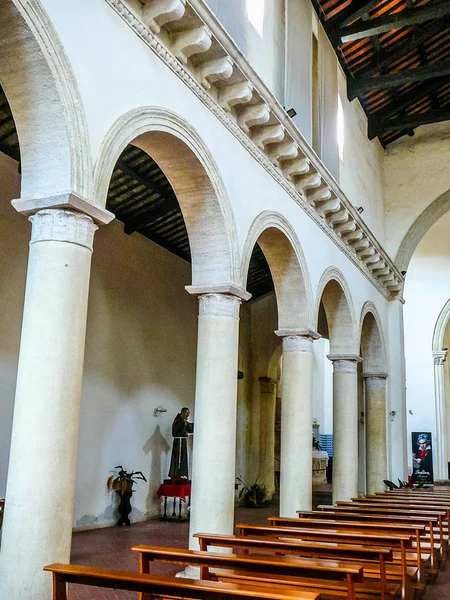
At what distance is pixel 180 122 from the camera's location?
6.95m

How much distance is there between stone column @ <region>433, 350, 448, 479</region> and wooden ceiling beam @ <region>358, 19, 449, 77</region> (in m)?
13.2

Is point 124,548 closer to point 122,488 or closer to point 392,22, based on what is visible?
point 122,488

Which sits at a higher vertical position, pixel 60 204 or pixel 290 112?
pixel 290 112

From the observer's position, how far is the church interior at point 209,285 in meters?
4.93

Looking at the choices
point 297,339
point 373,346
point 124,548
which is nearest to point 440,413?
point 373,346

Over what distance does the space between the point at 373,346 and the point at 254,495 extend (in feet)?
15.8

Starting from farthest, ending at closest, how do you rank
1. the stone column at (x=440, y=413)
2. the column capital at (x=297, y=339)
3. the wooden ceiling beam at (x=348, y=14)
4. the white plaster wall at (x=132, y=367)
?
→ the stone column at (x=440, y=413) → the wooden ceiling beam at (x=348, y=14) → the white plaster wall at (x=132, y=367) → the column capital at (x=297, y=339)

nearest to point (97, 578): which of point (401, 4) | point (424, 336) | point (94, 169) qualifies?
point (94, 169)

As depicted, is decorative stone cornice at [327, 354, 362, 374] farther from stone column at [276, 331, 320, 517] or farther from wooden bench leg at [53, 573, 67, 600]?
wooden bench leg at [53, 573, 67, 600]

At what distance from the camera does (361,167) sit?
15.0 metres

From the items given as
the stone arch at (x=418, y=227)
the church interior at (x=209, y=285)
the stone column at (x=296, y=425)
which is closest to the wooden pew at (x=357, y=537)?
the church interior at (x=209, y=285)

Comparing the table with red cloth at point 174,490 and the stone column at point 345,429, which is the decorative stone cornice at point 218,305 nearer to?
the stone column at point 345,429

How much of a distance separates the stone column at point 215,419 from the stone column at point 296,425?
A: 2.66m

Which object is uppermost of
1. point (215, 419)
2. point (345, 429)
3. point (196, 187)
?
point (196, 187)
